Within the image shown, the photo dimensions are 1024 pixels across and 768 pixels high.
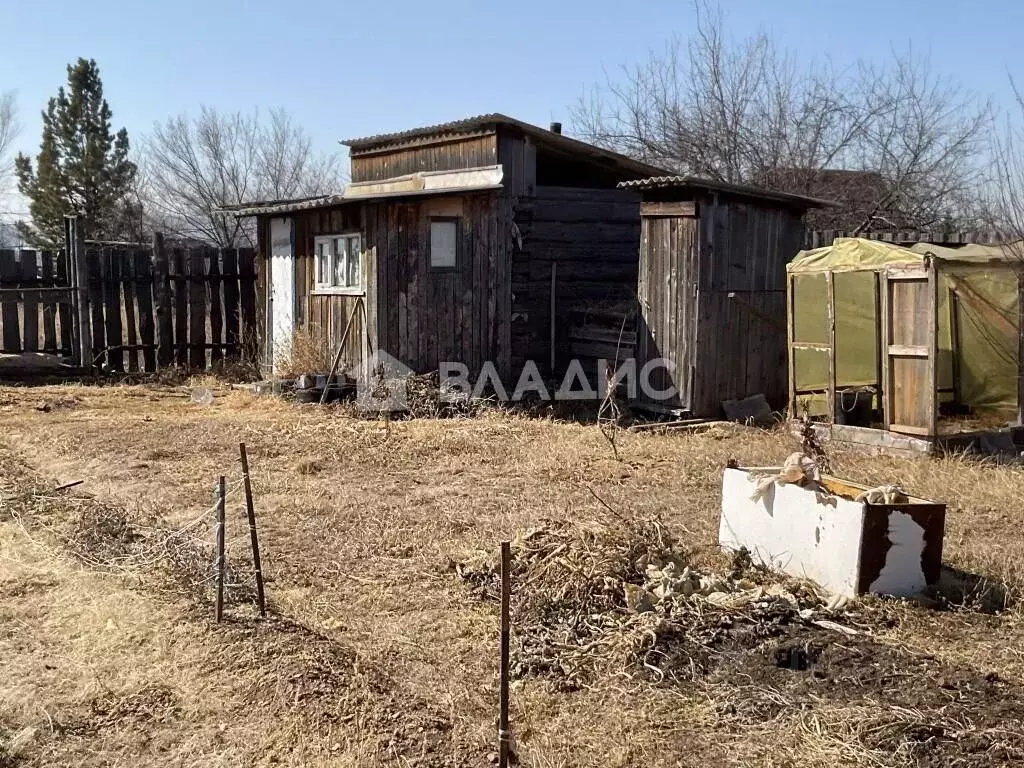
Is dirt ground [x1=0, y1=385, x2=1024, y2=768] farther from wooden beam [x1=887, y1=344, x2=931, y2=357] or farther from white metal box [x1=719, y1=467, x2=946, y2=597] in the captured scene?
wooden beam [x1=887, y1=344, x2=931, y2=357]

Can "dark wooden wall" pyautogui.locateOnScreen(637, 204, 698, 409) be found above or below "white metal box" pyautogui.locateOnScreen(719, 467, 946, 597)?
above

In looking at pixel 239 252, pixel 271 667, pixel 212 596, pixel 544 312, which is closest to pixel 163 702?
pixel 271 667

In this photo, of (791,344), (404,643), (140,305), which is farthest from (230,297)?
(404,643)

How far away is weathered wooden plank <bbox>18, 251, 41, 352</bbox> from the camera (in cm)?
1507

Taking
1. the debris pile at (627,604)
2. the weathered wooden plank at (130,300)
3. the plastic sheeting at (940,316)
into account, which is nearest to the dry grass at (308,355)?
the weathered wooden plank at (130,300)

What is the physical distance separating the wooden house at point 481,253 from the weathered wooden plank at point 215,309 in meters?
2.21

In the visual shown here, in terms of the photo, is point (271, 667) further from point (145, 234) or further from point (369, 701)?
point (145, 234)

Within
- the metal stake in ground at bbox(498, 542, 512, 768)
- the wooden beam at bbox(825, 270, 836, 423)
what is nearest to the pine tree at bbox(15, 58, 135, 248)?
the wooden beam at bbox(825, 270, 836, 423)

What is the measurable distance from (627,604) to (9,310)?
42.3 ft

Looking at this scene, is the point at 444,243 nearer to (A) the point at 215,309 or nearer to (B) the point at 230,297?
(B) the point at 230,297

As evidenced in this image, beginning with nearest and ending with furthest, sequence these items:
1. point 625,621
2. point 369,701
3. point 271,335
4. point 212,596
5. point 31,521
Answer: point 369,701, point 625,621, point 212,596, point 31,521, point 271,335

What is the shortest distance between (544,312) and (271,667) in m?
9.27

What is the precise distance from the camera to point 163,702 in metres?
4.30

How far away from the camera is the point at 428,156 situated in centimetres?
1436
